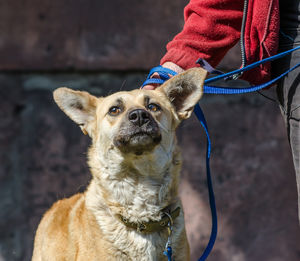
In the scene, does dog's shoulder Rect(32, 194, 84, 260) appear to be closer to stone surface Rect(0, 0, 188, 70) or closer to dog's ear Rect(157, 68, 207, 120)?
dog's ear Rect(157, 68, 207, 120)

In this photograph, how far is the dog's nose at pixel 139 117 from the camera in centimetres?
253

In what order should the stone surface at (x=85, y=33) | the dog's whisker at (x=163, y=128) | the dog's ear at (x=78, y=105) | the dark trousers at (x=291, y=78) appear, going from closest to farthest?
the dark trousers at (x=291, y=78) < the dog's whisker at (x=163, y=128) < the dog's ear at (x=78, y=105) < the stone surface at (x=85, y=33)

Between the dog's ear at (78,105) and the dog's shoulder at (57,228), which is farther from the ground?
the dog's ear at (78,105)

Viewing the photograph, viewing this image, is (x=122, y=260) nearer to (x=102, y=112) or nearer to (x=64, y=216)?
(x=64, y=216)

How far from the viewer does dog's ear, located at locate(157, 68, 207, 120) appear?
101 inches

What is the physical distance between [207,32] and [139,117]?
0.63 metres

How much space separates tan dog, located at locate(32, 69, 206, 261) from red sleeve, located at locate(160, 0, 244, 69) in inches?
5.9

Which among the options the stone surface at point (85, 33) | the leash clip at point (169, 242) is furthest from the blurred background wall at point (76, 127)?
the leash clip at point (169, 242)

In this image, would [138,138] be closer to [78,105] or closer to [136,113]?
[136,113]

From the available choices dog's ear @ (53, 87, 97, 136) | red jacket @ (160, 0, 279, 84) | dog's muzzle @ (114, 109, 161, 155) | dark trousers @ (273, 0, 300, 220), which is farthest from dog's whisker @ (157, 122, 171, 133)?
dark trousers @ (273, 0, 300, 220)

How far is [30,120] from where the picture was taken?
13.4 ft

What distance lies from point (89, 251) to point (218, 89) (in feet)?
3.89

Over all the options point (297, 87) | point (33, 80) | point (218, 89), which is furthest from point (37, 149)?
point (297, 87)

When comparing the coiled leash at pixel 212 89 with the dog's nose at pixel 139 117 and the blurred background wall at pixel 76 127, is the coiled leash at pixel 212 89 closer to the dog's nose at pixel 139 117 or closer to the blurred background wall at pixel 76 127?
the dog's nose at pixel 139 117
